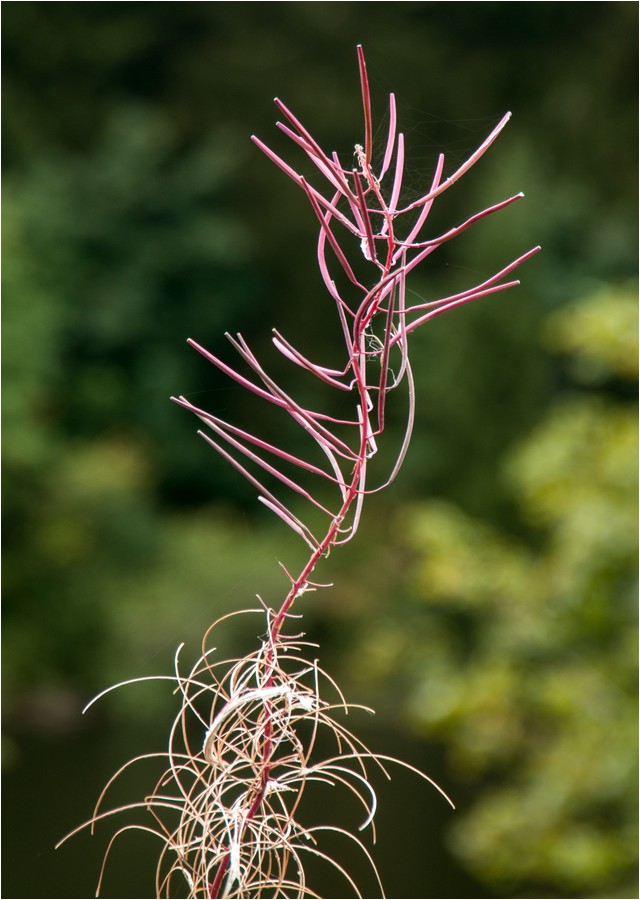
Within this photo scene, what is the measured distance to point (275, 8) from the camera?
347 inches

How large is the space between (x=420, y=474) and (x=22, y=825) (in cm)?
357

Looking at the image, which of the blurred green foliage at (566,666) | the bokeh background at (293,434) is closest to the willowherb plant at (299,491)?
the bokeh background at (293,434)

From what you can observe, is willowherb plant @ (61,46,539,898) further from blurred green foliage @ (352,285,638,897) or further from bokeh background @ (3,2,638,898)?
blurred green foliage @ (352,285,638,897)

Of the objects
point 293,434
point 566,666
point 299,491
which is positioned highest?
point 293,434

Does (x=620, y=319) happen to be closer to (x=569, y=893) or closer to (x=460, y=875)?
(x=569, y=893)

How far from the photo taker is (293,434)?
642cm

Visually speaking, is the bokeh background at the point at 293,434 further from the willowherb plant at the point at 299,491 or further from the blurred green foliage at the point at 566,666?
the willowherb plant at the point at 299,491

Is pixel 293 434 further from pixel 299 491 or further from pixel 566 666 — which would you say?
pixel 299 491

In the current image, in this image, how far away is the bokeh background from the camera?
9.11ft

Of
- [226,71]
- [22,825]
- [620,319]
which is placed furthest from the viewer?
[226,71]

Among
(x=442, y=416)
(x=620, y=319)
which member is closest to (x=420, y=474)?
(x=442, y=416)

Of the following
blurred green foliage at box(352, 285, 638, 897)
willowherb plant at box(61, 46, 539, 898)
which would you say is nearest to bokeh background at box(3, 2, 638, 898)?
blurred green foliage at box(352, 285, 638, 897)

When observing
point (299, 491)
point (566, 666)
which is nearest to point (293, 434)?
point (566, 666)

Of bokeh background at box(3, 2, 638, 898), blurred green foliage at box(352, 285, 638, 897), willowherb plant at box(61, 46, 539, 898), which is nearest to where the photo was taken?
willowherb plant at box(61, 46, 539, 898)
